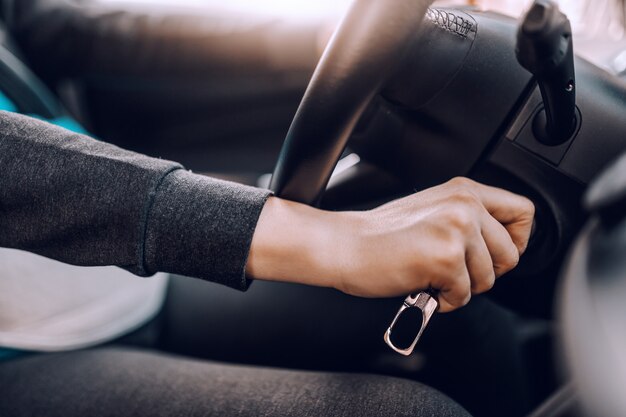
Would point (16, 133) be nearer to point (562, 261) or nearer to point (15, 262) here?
point (15, 262)

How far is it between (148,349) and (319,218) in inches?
14.8

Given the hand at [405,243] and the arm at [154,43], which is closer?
the hand at [405,243]

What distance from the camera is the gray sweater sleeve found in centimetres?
37

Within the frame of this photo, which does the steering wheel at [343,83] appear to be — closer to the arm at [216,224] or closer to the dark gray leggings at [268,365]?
the arm at [216,224]

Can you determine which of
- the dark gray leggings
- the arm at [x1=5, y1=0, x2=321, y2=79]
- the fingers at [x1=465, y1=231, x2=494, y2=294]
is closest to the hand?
the fingers at [x1=465, y1=231, x2=494, y2=294]

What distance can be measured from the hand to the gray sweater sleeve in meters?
0.02

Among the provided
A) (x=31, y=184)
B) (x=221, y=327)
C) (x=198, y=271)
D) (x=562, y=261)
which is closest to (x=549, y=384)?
(x=562, y=261)

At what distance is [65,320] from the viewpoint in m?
0.56

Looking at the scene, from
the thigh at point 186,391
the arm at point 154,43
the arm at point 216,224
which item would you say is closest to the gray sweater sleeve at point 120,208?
the arm at point 216,224

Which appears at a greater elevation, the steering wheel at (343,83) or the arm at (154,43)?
the steering wheel at (343,83)

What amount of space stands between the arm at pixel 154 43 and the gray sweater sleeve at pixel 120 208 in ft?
2.57

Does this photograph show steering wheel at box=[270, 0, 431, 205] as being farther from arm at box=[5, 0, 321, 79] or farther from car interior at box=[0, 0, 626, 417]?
arm at box=[5, 0, 321, 79]

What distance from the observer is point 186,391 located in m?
0.46

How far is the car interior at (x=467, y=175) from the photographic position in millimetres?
329
